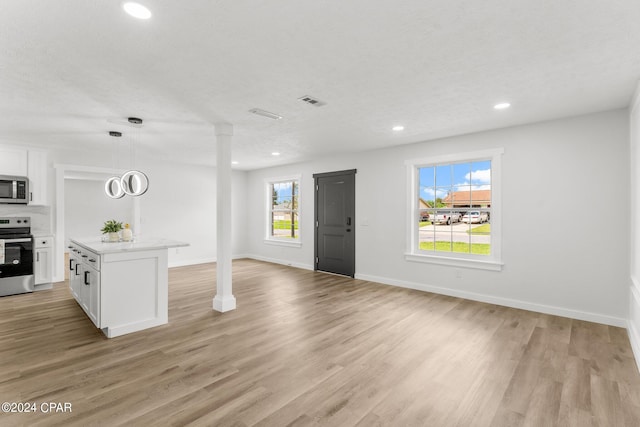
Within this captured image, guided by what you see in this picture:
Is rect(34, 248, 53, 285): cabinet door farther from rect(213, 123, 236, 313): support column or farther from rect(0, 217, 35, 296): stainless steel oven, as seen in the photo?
rect(213, 123, 236, 313): support column

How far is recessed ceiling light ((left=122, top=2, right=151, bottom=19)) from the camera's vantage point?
181 cm

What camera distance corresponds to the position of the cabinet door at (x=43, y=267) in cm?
529

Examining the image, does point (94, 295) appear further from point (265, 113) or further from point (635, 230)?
point (635, 230)

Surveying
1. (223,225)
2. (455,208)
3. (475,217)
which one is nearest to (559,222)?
(475,217)

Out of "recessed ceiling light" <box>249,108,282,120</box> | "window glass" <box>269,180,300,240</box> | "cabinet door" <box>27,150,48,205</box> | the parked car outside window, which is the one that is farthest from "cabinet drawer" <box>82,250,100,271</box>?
the parked car outside window

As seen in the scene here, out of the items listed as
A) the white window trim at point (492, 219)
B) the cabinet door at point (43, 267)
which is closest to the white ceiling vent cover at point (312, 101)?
the white window trim at point (492, 219)

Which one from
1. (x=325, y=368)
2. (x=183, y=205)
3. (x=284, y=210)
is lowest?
(x=325, y=368)

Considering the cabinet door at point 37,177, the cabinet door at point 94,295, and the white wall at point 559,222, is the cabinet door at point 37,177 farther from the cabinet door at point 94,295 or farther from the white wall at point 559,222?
the white wall at point 559,222

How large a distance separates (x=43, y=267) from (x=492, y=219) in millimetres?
7250

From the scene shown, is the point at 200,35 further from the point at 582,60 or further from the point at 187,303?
the point at 187,303

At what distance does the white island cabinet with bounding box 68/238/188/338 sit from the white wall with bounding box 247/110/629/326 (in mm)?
3847

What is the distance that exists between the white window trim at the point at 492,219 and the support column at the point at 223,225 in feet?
9.81

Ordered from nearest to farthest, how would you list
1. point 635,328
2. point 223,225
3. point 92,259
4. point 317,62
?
point 317,62
point 635,328
point 92,259
point 223,225

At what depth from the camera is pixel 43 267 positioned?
17.5 ft
